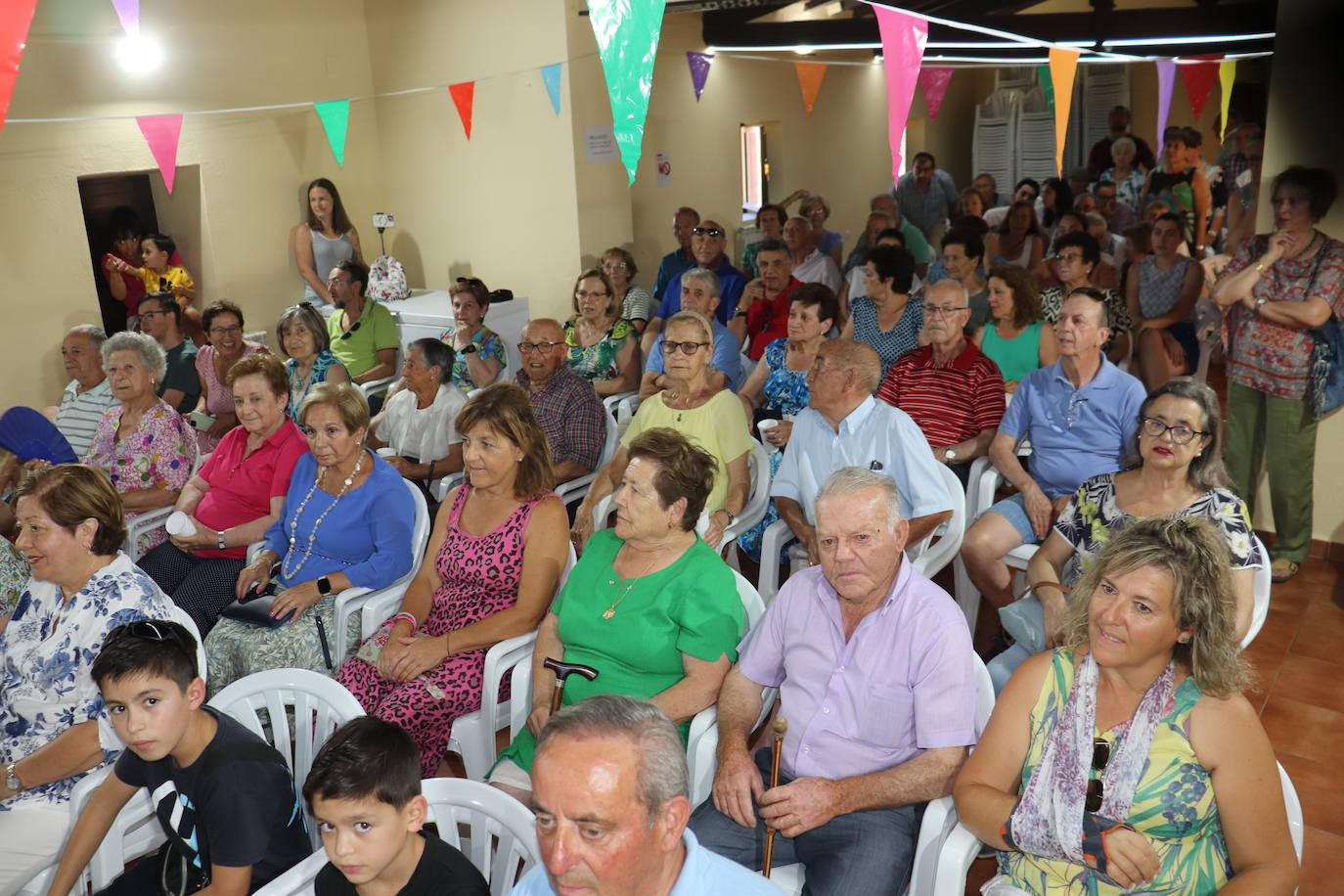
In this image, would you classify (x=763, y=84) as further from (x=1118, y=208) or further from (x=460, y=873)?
(x=460, y=873)

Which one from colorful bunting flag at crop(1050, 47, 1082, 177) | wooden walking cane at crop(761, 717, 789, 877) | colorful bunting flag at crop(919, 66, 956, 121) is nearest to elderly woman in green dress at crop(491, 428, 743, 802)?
wooden walking cane at crop(761, 717, 789, 877)

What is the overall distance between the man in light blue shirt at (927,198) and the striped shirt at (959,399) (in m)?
6.08

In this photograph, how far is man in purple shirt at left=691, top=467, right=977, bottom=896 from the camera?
210 cm

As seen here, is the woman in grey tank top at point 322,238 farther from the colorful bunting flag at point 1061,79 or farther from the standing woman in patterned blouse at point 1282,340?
the standing woman in patterned blouse at point 1282,340

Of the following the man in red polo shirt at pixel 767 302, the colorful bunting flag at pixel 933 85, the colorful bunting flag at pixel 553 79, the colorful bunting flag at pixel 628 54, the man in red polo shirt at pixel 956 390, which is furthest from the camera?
the colorful bunting flag at pixel 933 85

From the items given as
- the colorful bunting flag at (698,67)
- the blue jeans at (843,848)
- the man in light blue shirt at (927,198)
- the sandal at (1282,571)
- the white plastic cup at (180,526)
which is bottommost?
the sandal at (1282,571)

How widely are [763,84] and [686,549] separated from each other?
7251 mm

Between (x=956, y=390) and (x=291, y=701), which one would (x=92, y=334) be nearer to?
(x=291, y=701)

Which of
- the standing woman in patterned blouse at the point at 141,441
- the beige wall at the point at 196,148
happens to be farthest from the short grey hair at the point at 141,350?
the beige wall at the point at 196,148

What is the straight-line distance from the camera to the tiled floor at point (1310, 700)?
105 inches

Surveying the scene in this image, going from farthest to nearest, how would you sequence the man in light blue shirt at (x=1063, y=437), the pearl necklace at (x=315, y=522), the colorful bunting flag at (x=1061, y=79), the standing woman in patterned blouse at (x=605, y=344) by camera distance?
the standing woman in patterned blouse at (x=605, y=344), the colorful bunting flag at (x=1061, y=79), the man in light blue shirt at (x=1063, y=437), the pearl necklace at (x=315, y=522)

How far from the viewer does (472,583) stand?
297 cm

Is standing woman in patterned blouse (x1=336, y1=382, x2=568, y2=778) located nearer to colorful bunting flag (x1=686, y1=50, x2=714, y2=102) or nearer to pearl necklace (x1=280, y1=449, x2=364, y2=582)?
pearl necklace (x1=280, y1=449, x2=364, y2=582)

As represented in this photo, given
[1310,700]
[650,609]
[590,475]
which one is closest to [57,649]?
[650,609]
